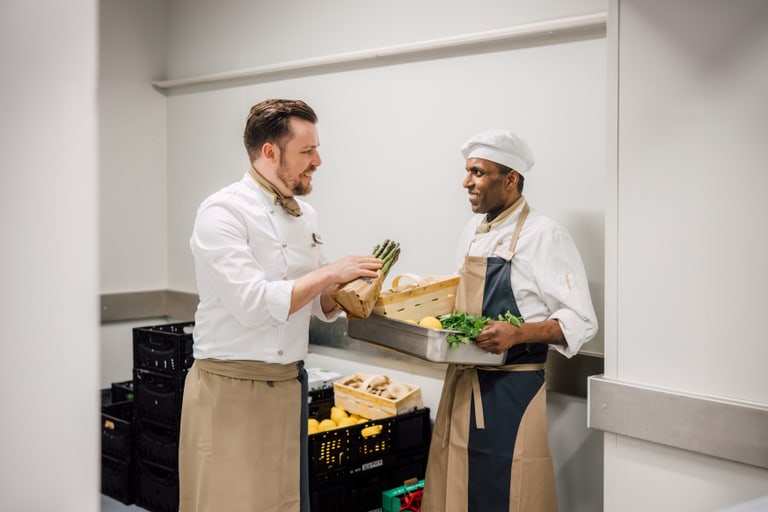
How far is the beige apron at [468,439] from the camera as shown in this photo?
105 inches

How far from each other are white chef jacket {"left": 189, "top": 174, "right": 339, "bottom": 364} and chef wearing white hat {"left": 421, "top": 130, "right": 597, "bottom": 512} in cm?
69

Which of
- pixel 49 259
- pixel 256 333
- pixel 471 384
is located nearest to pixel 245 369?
pixel 256 333

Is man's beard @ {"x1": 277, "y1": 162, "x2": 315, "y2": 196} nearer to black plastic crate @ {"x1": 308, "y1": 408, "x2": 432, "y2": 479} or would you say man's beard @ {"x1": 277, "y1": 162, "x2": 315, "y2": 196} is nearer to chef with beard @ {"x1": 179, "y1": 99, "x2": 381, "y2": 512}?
chef with beard @ {"x1": 179, "y1": 99, "x2": 381, "y2": 512}

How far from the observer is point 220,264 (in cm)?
226

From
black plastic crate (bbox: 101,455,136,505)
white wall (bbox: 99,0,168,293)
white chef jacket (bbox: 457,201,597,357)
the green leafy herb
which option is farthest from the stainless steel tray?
white wall (bbox: 99,0,168,293)

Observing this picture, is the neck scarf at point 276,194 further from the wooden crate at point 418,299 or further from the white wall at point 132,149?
the white wall at point 132,149

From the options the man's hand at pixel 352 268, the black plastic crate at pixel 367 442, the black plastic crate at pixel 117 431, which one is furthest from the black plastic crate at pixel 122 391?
the man's hand at pixel 352 268

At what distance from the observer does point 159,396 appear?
391cm

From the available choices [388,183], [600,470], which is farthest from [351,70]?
[600,470]

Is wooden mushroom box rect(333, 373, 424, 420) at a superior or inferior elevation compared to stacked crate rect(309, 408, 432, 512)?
superior

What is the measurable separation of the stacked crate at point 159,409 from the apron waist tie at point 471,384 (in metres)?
1.62

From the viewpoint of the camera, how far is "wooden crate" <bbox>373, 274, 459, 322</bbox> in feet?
8.48

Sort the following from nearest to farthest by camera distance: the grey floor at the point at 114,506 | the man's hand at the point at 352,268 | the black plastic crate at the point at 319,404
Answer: the man's hand at the point at 352,268, the black plastic crate at the point at 319,404, the grey floor at the point at 114,506

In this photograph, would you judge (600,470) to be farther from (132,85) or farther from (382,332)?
(132,85)
